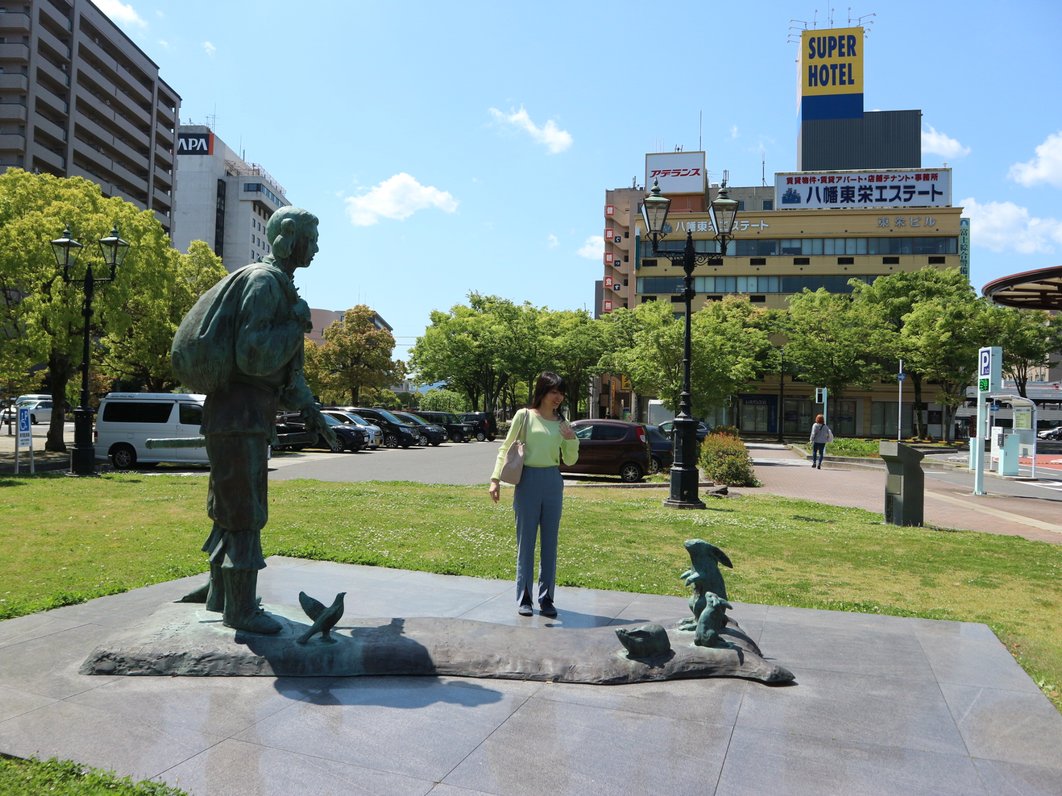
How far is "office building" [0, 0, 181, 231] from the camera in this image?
49469 millimetres

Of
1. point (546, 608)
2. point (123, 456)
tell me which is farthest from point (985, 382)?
point (123, 456)

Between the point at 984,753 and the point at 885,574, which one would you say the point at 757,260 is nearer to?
the point at 885,574

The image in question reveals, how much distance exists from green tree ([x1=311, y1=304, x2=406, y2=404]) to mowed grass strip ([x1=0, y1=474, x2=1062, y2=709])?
122 feet

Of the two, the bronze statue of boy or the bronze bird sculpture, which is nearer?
the bronze statue of boy

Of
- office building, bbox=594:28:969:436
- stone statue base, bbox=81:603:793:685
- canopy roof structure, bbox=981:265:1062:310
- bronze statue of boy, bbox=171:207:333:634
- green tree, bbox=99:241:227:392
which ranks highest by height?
office building, bbox=594:28:969:436

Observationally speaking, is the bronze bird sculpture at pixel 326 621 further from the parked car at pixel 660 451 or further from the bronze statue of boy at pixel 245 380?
the parked car at pixel 660 451

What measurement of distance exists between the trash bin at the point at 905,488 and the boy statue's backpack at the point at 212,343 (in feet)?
32.8

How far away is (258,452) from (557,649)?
197 cm

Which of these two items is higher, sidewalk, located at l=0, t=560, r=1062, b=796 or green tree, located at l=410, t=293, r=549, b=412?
green tree, located at l=410, t=293, r=549, b=412

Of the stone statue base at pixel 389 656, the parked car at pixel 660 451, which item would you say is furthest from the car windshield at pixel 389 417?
the stone statue base at pixel 389 656

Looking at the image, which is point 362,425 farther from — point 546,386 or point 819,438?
point 546,386

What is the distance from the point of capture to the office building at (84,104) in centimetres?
4947

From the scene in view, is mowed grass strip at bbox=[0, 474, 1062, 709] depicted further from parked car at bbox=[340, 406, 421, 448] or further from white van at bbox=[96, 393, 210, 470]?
parked car at bbox=[340, 406, 421, 448]

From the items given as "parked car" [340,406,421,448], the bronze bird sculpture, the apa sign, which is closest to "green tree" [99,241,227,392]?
"parked car" [340,406,421,448]
